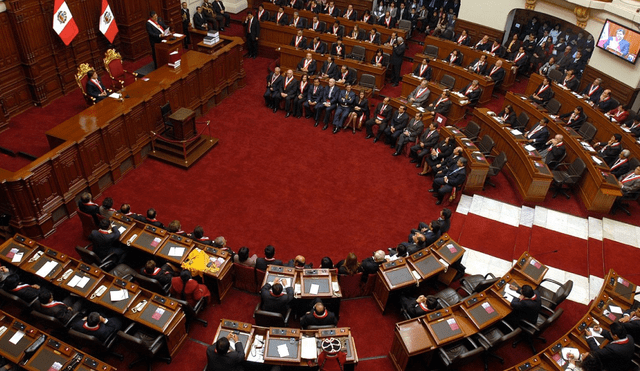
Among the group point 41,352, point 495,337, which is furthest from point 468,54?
point 41,352

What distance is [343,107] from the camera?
12.8m

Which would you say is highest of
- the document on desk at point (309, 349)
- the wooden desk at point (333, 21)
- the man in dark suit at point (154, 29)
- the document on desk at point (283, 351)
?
the man in dark suit at point (154, 29)

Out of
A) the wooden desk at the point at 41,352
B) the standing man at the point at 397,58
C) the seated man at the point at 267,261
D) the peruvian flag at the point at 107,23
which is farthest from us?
the standing man at the point at 397,58

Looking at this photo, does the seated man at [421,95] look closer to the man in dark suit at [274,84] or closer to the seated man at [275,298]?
the man in dark suit at [274,84]

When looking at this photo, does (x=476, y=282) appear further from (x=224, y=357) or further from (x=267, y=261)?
(x=224, y=357)

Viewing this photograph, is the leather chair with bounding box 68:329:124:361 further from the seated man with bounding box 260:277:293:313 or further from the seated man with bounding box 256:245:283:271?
the seated man with bounding box 256:245:283:271

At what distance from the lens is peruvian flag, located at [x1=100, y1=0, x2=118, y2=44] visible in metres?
12.6

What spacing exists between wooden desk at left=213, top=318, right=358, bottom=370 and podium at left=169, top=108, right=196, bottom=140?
18.3 ft

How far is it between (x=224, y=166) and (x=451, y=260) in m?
5.71

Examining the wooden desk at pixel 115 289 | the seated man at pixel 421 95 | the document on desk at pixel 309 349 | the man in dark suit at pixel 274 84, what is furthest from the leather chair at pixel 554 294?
the man in dark suit at pixel 274 84

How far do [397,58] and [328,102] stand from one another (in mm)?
3327

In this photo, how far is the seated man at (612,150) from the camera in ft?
34.8

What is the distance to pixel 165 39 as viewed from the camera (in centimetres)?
1272

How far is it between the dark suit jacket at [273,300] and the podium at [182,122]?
524 cm
